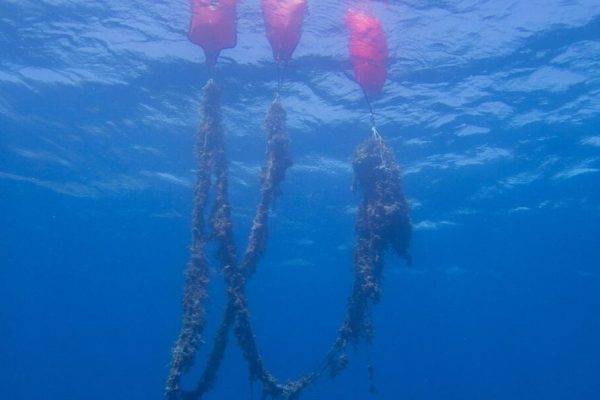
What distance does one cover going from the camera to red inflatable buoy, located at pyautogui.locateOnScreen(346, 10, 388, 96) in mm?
9133

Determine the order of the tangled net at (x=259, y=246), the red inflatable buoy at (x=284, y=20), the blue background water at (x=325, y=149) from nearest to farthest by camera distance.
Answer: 1. the tangled net at (x=259, y=246)
2. the red inflatable buoy at (x=284, y=20)
3. the blue background water at (x=325, y=149)

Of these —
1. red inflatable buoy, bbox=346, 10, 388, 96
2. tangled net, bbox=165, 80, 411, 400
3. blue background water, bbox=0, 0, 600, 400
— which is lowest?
tangled net, bbox=165, 80, 411, 400

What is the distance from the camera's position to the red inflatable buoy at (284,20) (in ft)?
29.1

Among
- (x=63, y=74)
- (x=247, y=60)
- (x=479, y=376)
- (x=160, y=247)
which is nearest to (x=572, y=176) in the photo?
(x=247, y=60)

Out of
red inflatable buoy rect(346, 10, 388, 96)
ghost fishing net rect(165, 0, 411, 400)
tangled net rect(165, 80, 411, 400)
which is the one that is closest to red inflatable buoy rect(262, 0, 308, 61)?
ghost fishing net rect(165, 0, 411, 400)

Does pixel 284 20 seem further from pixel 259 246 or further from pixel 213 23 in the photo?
pixel 259 246

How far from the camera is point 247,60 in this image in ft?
55.9

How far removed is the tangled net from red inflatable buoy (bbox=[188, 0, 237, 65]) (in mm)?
1009

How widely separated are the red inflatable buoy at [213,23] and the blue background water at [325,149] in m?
5.80

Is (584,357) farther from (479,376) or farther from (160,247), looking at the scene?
(160,247)

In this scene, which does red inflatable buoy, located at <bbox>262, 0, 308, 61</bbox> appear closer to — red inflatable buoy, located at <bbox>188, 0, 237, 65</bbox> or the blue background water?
red inflatable buoy, located at <bbox>188, 0, 237, 65</bbox>

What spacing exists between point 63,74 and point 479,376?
11126 cm

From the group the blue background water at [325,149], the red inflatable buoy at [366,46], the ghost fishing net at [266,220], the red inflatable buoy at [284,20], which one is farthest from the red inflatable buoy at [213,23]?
the blue background water at [325,149]

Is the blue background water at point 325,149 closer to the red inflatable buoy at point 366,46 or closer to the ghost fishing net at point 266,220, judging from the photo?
the ghost fishing net at point 266,220
